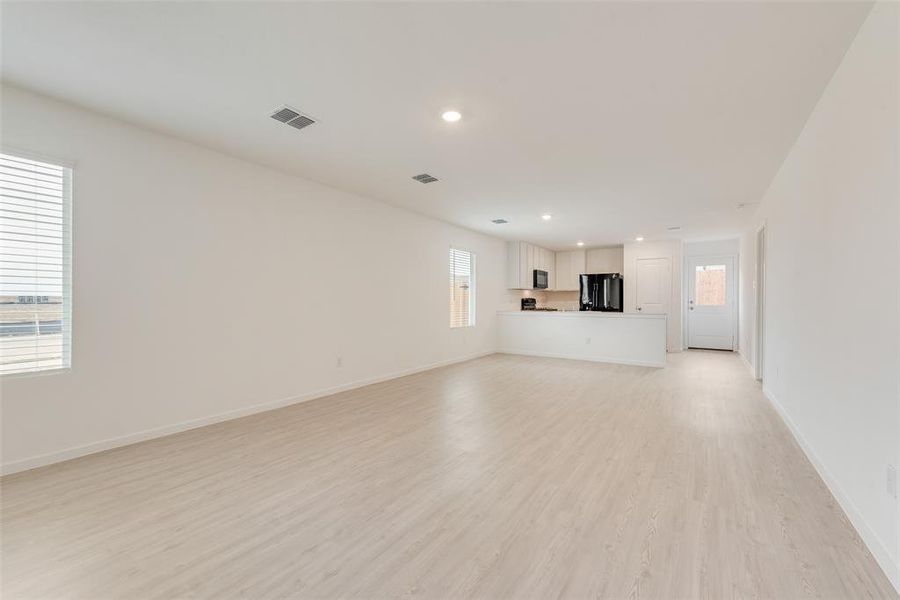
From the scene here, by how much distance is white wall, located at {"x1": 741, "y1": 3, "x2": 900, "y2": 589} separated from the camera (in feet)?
5.30

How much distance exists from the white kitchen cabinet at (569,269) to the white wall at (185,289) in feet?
20.7

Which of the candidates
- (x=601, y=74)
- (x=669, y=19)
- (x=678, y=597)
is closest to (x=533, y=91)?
(x=601, y=74)

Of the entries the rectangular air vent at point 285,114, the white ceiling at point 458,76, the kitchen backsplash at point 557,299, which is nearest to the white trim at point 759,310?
the white ceiling at point 458,76

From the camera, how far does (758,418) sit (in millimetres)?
3725

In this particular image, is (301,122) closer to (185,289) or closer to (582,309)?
(185,289)

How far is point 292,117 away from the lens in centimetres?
285

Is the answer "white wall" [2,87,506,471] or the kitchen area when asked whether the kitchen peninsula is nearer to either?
the kitchen area

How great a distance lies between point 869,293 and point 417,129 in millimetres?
2928

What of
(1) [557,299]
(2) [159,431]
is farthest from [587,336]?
(2) [159,431]

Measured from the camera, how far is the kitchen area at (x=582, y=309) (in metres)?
6.72

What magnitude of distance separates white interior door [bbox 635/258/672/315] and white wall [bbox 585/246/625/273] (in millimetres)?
640

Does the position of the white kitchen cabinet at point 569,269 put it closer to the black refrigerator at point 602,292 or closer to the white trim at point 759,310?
the black refrigerator at point 602,292

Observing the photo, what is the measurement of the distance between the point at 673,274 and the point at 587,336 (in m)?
2.84

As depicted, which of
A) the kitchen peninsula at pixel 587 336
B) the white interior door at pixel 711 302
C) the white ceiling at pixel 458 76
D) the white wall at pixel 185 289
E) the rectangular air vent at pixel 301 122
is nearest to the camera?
the white ceiling at pixel 458 76
